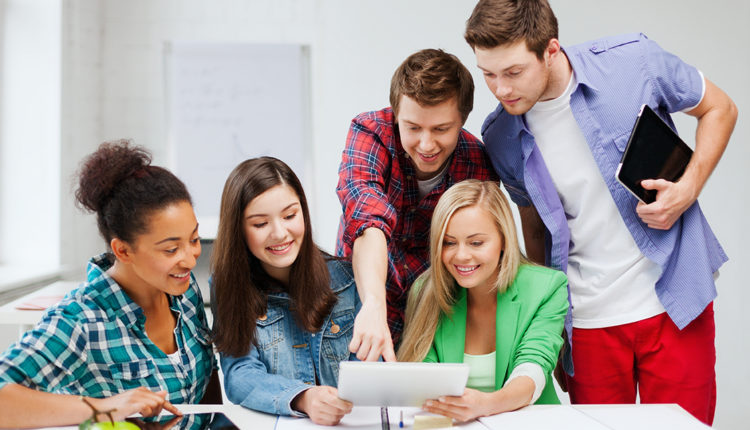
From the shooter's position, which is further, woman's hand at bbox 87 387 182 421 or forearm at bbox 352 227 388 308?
forearm at bbox 352 227 388 308


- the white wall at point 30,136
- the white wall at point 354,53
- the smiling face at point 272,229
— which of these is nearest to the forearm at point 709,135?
the smiling face at point 272,229

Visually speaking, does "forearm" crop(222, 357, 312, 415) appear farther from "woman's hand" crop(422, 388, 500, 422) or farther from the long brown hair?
"woman's hand" crop(422, 388, 500, 422)

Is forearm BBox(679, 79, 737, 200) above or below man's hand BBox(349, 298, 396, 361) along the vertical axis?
above

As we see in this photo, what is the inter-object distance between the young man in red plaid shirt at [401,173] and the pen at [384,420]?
4.1 inches

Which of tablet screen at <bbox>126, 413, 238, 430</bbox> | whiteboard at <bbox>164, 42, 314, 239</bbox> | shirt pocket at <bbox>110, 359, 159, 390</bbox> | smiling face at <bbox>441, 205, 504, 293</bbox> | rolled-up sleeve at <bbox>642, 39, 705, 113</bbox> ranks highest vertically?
whiteboard at <bbox>164, 42, 314, 239</bbox>

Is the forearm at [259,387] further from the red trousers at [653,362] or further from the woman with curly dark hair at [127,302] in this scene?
the red trousers at [653,362]

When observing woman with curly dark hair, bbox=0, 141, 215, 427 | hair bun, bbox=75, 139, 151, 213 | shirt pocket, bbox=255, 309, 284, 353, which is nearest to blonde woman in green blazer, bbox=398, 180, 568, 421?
shirt pocket, bbox=255, 309, 284, 353

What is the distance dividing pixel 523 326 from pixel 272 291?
62 cm

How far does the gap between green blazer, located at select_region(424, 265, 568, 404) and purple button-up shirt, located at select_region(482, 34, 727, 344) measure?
149mm

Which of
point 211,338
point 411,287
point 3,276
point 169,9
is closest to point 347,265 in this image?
point 411,287

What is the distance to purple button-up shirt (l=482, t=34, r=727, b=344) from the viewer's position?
1.69 meters

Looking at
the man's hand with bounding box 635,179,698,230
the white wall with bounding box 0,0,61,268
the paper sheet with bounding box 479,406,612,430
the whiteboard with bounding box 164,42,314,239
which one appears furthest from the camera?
the whiteboard with bounding box 164,42,314,239

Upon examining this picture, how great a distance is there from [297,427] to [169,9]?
3.20m

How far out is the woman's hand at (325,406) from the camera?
132cm
